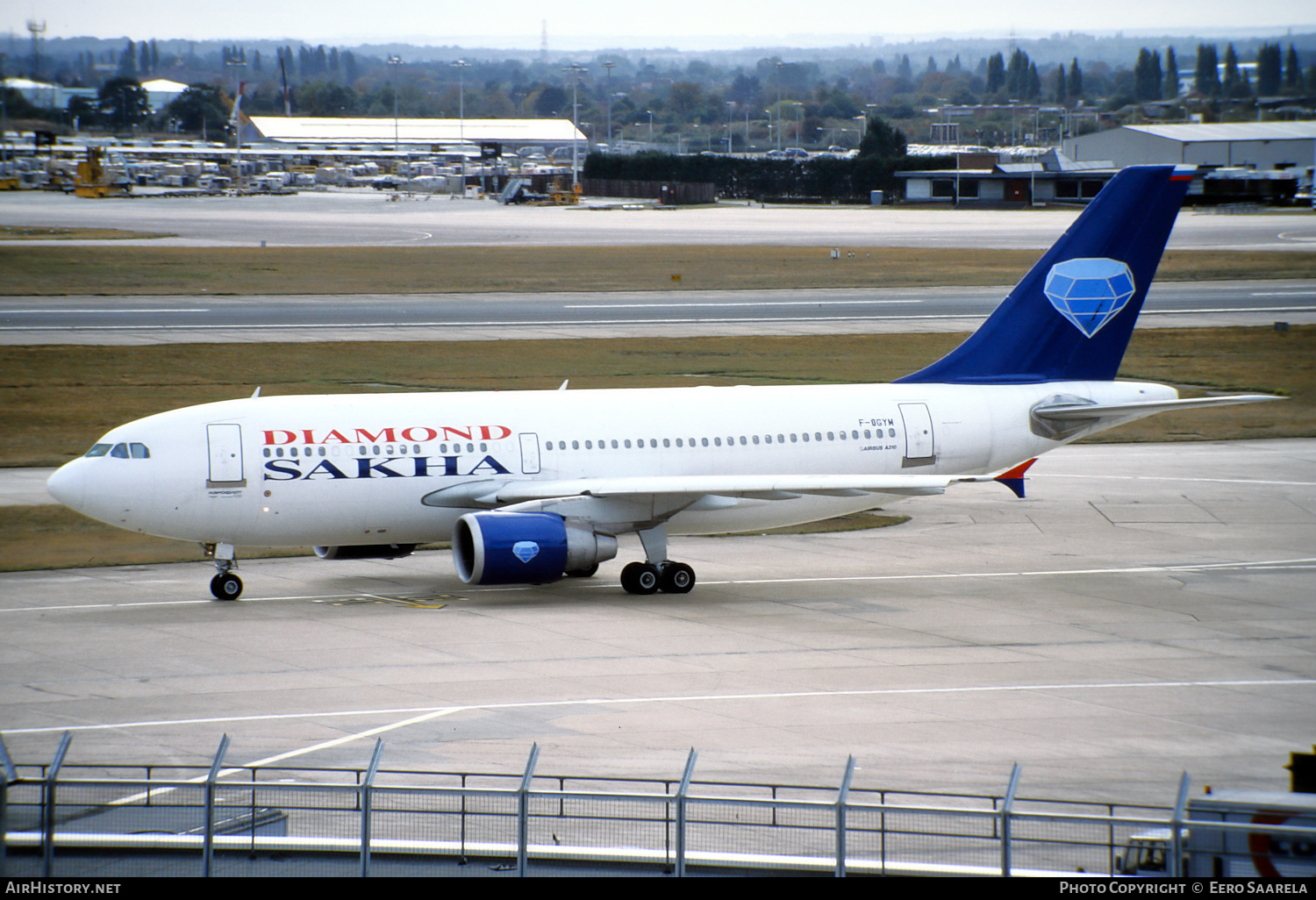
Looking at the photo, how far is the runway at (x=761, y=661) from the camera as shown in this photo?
22562 mm

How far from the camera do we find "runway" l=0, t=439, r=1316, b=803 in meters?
22.6

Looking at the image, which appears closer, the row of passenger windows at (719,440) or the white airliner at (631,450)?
the white airliner at (631,450)

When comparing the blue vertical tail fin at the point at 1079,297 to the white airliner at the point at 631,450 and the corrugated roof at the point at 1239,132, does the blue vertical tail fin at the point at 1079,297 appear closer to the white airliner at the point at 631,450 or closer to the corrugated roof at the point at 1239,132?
the white airliner at the point at 631,450

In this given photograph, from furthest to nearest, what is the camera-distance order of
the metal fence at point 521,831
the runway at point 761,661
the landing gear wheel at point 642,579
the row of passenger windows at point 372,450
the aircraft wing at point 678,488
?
the landing gear wheel at point 642,579 → the row of passenger windows at point 372,450 → the aircraft wing at point 678,488 → the runway at point 761,661 → the metal fence at point 521,831

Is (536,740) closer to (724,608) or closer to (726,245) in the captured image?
(724,608)

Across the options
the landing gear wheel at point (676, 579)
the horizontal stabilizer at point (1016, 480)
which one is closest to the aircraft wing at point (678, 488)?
the landing gear wheel at point (676, 579)

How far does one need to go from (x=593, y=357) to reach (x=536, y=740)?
1809 inches

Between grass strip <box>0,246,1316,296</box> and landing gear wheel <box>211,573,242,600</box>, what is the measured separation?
209 ft

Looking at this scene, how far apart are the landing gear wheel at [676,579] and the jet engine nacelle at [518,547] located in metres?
1.75

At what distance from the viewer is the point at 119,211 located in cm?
15838

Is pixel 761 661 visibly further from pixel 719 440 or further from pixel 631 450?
pixel 719 440

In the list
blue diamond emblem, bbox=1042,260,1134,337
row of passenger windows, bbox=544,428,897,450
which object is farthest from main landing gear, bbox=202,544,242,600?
blue diamond emblem, bbox=1042,260,1134,337
